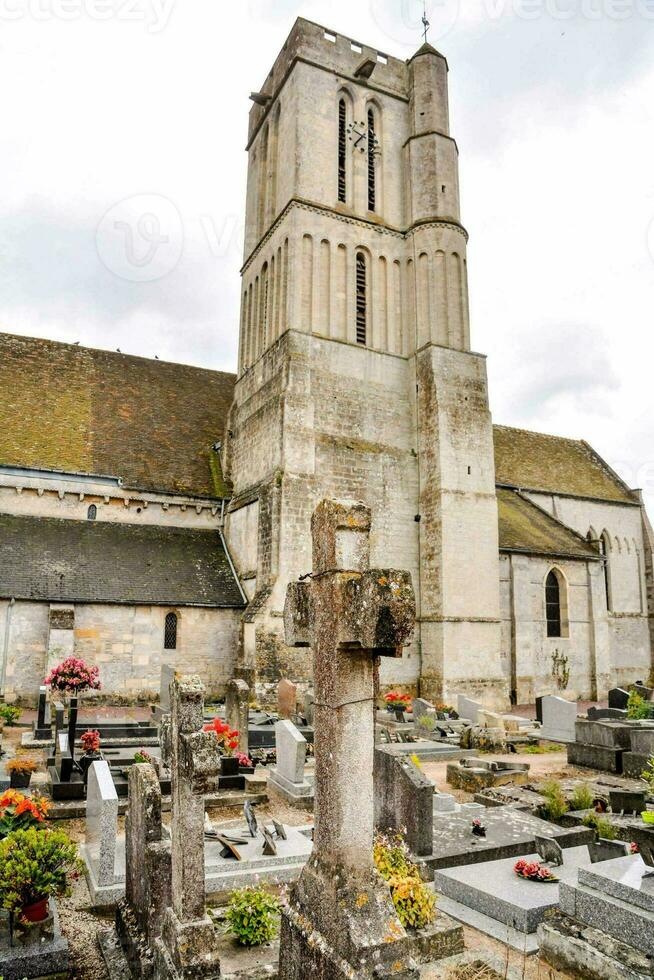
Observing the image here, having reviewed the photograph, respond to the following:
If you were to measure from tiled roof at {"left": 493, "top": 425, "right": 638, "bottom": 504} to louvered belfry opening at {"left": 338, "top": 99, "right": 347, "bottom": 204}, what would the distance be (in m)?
14.9

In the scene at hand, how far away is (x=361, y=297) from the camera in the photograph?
25125mm

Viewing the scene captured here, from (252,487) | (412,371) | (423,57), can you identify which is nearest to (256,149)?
(423,57)

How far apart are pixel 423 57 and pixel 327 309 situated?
40.8 feet

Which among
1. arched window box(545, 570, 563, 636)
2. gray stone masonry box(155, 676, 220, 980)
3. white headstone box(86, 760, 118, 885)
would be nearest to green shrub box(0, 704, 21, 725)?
white headstone box(86, 760, 118, 885)

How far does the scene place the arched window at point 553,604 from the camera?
27580 mm

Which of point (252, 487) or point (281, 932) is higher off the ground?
point (252, 487)

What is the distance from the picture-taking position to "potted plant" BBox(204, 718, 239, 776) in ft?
36.5

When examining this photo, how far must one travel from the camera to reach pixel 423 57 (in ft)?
89.9

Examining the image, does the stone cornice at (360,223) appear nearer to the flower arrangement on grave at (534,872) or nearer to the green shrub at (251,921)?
the flower arrangement on grave at (534,872)

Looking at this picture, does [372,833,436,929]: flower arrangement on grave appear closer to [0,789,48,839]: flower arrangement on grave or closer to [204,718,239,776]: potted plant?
[0,789,48,839]: flower arrangement on grave

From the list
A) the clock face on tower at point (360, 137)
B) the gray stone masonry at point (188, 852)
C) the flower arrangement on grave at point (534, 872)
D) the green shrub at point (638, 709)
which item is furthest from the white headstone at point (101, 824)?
the clock face on tower at point (360, 137)

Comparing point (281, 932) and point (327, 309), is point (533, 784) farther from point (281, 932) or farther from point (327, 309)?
point (327, 309)

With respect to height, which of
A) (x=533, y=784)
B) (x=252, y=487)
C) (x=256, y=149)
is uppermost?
(x=256, y=149)

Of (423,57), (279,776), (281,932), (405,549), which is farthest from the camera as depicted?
(423,57)
